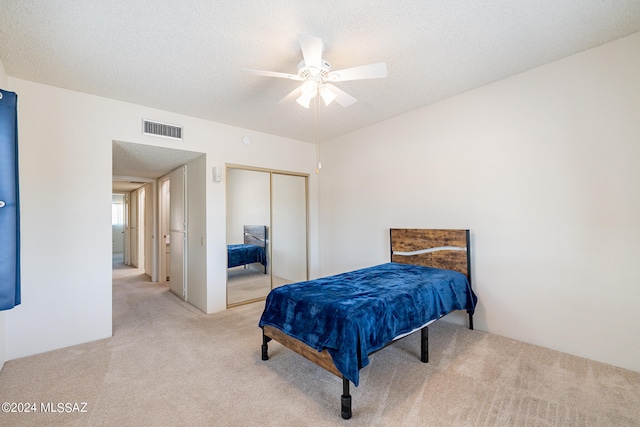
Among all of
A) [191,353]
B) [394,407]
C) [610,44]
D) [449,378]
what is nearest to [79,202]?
[191,353]

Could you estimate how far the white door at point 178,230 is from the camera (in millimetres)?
4484

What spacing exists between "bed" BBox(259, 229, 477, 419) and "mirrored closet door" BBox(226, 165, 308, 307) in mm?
1887

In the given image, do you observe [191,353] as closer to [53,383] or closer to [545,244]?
[53,383]

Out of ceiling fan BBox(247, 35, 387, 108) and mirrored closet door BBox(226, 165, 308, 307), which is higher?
ceiling fan BBox(247, 35, 387, 108)

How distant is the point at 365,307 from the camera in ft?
6.35

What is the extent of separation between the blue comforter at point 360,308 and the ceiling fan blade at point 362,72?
1719 millimetres

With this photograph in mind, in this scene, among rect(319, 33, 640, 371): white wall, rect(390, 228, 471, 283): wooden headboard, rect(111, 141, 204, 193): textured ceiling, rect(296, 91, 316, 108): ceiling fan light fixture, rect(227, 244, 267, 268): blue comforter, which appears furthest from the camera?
rect(227, 244, 267, 268): blue comforter

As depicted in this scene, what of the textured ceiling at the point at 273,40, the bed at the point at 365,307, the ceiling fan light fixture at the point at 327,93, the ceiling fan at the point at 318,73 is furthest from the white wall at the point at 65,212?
the ceiling fan light fixture at the point at 327,93

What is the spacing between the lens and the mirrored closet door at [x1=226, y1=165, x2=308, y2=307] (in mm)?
4152

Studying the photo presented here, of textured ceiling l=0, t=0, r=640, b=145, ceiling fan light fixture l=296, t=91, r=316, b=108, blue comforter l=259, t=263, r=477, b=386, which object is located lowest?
blue comforter l=259, t=263, r=477, b=386

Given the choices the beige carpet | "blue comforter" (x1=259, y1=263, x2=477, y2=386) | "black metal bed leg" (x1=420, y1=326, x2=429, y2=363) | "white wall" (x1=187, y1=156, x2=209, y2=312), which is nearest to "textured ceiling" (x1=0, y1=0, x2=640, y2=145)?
"white wall" (x1=187, y1=156, x2=209, y2=312)

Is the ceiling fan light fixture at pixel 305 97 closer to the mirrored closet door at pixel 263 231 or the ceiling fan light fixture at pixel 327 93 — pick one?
the ceiling fan light fixture at pixel 327 93

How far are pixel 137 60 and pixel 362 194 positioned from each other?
3189 mm

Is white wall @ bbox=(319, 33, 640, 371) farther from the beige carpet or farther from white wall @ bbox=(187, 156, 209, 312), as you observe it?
white wall @ bbox=(187, 156, 209, 312)
